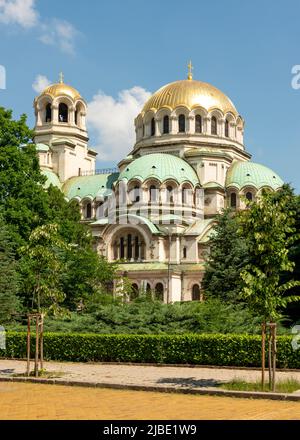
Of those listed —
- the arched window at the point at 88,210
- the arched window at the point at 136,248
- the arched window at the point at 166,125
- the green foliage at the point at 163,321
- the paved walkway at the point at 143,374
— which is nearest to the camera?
the paved walkway at the point at 143,374

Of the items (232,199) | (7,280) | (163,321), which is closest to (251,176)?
(232,199)

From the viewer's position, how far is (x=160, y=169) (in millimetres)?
60688

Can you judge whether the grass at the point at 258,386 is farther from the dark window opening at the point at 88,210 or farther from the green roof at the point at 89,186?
the dark window opening at the point at 88,210

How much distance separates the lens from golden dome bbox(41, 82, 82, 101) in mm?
70625

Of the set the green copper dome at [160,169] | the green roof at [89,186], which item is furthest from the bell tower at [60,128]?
the green copper dome at [160,169]

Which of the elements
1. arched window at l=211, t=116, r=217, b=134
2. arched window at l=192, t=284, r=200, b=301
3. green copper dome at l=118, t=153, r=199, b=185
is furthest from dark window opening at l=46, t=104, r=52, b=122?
arched window at l=192, t=284, r=200, b=301

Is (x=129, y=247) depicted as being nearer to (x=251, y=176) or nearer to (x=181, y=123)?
(x=251, y=176)

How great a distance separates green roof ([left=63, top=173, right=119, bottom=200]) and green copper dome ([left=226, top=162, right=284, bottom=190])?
40.1 ft

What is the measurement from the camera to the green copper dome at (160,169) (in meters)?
60.2

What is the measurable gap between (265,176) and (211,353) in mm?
46507

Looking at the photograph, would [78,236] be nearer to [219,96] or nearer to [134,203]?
[134,203]

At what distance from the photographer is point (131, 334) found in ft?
73.7

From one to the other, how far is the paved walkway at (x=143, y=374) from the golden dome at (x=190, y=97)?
4820cm

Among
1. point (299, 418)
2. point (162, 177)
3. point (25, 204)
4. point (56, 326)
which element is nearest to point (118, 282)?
point (162, 177)
